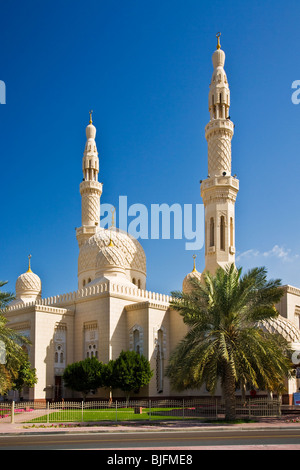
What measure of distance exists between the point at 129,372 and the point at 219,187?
40.9ft

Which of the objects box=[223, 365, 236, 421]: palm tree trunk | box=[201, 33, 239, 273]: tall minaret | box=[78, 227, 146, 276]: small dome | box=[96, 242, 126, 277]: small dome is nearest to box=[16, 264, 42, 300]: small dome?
box=[78, 227, 146, 276]: small dome

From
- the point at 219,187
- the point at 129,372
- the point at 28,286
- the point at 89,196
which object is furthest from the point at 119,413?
the point at 89,196

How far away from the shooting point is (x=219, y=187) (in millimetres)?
34156

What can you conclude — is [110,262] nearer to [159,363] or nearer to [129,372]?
[159,363]

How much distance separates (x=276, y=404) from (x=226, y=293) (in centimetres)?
534

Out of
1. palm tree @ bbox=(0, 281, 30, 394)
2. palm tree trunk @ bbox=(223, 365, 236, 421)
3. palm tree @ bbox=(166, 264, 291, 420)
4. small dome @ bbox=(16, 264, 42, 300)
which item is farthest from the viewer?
small dome @ bbox=(16, 264, 42, 300)

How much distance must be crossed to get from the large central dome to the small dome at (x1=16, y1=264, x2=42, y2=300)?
3.57 metres

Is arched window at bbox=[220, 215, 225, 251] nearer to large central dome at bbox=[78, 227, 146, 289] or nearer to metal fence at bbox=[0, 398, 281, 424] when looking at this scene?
large central dome at bbox=[78, 227, 146, 289]

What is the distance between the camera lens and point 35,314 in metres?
32.4

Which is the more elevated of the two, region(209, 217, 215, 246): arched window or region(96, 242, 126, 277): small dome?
region(209, 217, 215, 246): arched window

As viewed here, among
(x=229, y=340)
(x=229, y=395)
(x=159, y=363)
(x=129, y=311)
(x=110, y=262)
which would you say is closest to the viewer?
(x=229, y=395)

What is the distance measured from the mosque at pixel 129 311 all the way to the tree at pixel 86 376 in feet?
5.23

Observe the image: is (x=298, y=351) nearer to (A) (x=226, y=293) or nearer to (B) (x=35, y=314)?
(A) (x=226, y=293)

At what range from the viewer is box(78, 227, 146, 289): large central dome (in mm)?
39500
